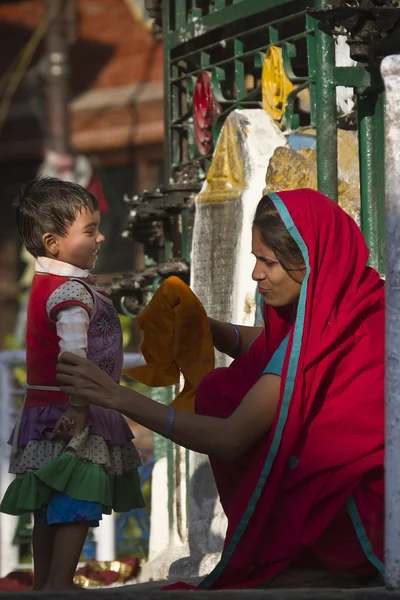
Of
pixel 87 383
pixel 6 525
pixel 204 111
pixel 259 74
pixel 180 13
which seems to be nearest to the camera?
pixel 87 383

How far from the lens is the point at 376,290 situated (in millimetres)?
3545

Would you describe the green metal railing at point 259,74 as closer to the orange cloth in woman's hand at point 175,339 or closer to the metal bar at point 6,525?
the orange cloth in woman's hand at point 175,339

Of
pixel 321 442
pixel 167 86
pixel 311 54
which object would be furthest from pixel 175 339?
pixel 167 86

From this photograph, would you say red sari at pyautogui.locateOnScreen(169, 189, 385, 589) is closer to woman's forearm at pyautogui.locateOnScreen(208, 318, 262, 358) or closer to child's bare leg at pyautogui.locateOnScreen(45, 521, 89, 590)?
child's bare leg at pyautogui.locateOnScreen(45, 521, 89, 590)

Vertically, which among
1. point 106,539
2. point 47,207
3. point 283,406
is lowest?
point 106,539

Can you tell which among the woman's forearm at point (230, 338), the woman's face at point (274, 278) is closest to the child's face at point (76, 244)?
the woman's forearm at point (230, 338)

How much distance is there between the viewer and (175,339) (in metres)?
4.06

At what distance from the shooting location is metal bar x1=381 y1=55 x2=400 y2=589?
2.93 m

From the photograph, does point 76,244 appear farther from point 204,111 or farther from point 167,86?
point 167,86

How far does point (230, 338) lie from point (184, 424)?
85cm

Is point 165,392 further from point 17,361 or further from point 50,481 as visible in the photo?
point 50,481

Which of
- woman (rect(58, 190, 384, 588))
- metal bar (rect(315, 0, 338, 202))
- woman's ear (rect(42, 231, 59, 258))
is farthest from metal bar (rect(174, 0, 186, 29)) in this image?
woman (rect(58, 190, 384, 588))

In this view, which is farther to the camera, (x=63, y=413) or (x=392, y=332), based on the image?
(x=63, y=413)

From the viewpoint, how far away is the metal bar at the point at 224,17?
5162 millimetres
